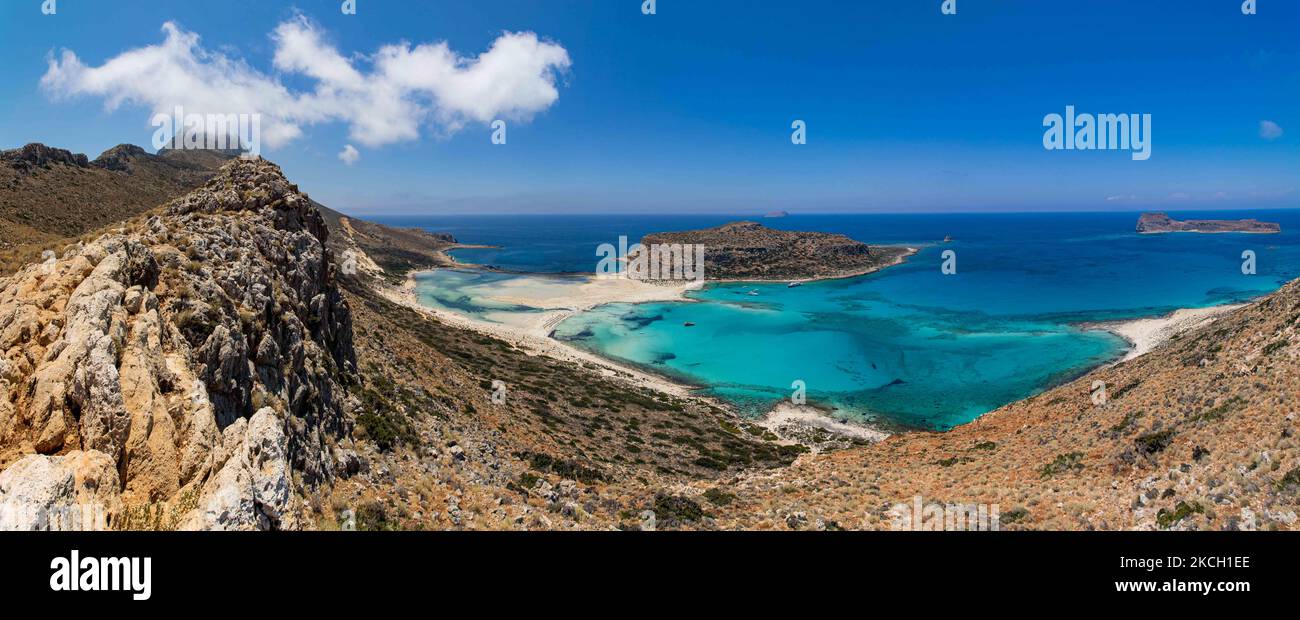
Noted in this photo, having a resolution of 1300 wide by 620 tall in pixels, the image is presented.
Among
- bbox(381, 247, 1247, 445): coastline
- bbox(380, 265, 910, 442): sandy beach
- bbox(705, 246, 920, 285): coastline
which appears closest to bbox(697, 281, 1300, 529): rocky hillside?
bbox(381, 247, 1247, 445): coastline

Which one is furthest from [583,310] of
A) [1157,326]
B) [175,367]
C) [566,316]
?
[1157,326]

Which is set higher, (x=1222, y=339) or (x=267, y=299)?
(x=267, y=299)

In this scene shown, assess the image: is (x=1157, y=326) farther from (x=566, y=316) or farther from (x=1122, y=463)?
(x=566, y=316)

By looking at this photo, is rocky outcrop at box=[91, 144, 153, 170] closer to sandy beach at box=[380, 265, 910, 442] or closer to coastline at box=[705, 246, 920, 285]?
sandy beach at box=[380, 265, 910, 442]

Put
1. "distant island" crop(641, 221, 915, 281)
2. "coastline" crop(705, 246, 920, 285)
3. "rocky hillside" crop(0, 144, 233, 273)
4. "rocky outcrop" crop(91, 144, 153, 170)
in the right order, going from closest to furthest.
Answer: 1. "rocky hillside" crop(0, 144, 233, 273)
2. "rocky outcrop" crop(91, 144, 153, 170)
3. "coastline" crop(705, 246, 920, 285)
4. "distant island" crop(641, 221, 915, 281)

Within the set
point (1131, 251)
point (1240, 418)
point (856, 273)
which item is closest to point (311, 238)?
point (1240, 418)
